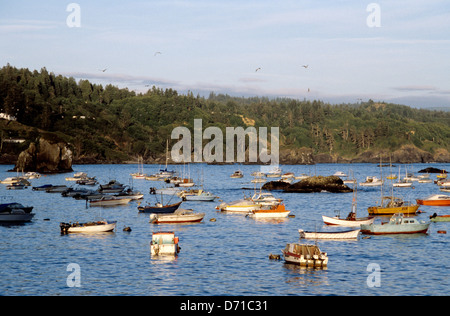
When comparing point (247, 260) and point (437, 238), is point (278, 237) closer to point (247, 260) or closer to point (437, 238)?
point (247, 260)

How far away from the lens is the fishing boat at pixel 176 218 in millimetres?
83069

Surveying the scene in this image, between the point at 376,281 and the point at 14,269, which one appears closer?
the point at 376,281

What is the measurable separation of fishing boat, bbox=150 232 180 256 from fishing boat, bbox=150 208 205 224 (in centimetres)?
2613

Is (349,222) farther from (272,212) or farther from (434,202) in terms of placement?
(434,202)

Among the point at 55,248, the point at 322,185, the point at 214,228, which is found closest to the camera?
the point at 55,248

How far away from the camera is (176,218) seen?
83812mm

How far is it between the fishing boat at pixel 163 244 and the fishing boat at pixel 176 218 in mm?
26131

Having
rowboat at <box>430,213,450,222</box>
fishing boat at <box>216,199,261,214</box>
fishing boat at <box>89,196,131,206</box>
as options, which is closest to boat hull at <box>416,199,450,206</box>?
rowboat at <box>430,213,450,222</box>

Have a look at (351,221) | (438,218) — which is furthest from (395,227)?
(438,218)

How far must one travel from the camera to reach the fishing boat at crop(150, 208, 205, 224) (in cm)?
8307
